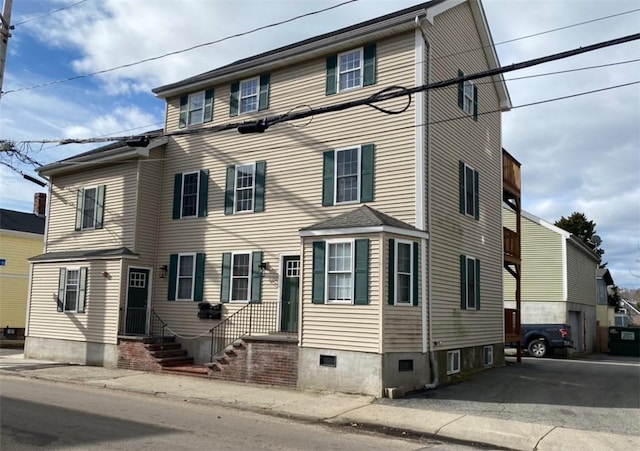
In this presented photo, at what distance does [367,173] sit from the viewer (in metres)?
15.3

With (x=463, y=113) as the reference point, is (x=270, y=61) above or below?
above

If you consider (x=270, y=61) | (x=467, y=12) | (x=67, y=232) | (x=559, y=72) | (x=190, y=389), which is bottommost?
(x=190, y=389)

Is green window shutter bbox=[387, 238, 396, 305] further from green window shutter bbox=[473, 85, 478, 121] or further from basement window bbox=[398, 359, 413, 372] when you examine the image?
green window shutter bbox=[473, 85, 478, 121]

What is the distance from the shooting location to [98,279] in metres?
18.9

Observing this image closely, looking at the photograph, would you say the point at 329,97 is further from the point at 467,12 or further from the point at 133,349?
the point at 133,349

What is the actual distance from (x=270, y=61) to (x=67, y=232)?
1010cm

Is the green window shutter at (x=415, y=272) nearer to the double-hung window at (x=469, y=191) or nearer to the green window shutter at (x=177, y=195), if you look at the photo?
the double-hung window at (x=469, y=191)

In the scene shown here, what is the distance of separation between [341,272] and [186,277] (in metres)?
6.85

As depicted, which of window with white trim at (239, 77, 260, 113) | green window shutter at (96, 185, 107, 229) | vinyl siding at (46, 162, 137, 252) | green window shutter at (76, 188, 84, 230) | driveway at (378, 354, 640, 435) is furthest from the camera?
green window shutter at (76, 188, 84, 230)

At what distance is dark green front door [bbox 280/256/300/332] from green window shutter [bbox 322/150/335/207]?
1.91 meters

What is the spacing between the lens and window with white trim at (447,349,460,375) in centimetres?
1533

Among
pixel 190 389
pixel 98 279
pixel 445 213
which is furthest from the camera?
pixel 98 279

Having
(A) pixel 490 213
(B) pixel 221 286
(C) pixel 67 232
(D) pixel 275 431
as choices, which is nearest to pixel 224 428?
(D) pixel 275 431

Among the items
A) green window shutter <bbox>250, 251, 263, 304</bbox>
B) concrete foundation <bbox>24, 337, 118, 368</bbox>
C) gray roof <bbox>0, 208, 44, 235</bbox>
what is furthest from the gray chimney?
green window shutter <bbox>250, 251, 263, 304</bbox>
